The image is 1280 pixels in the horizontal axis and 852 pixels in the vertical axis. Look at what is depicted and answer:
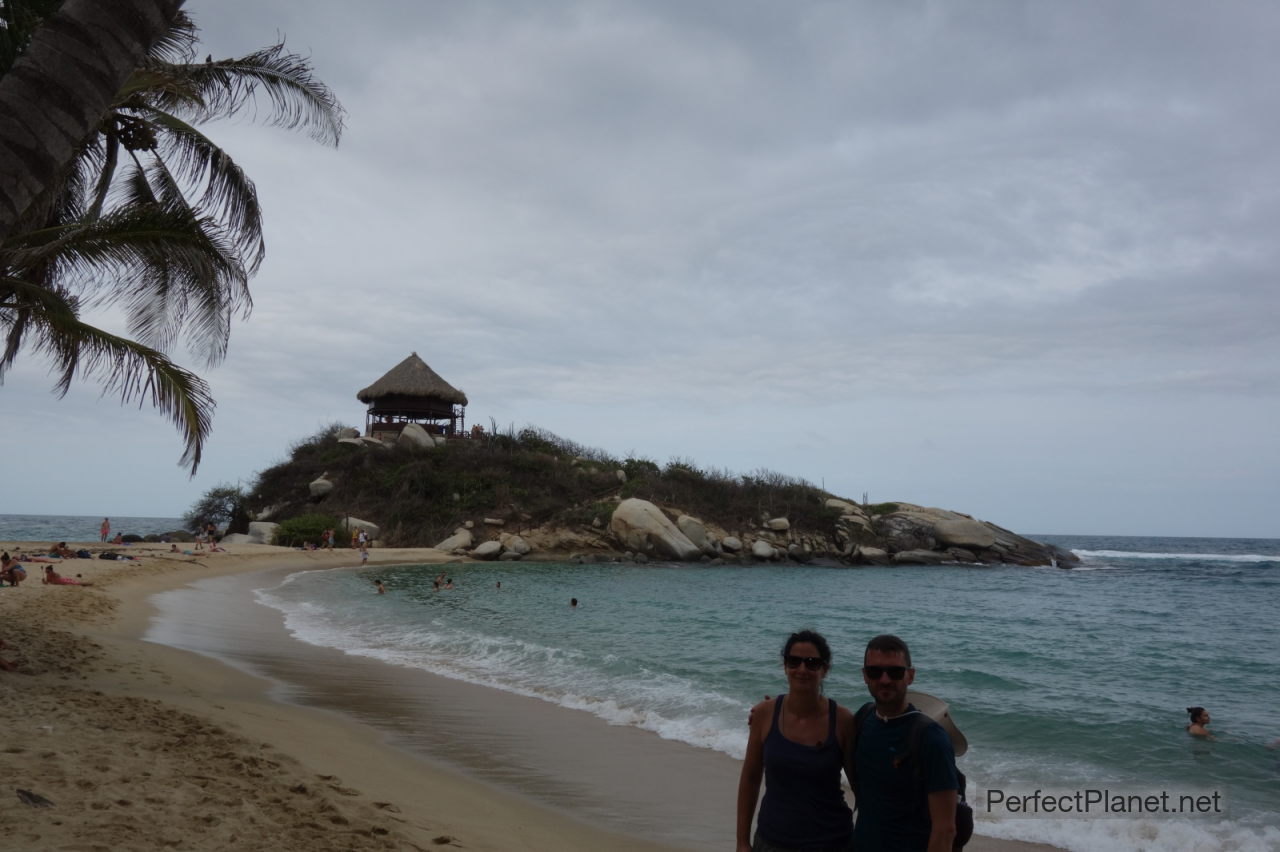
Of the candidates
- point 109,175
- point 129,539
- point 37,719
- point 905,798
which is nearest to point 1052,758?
point 905,798

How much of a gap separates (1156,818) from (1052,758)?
1827 millimetres

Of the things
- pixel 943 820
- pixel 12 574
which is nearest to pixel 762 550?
pixel 12 574

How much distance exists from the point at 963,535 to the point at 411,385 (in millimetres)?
32843

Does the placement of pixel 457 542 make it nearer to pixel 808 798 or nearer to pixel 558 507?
pixel 558 507

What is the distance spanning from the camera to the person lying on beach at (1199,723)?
8930 mm

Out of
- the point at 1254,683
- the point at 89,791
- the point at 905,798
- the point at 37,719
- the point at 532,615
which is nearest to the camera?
the point at 905,798

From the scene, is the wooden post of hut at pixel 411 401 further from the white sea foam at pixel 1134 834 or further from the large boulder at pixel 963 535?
the white sea foam at pixel 1134 834

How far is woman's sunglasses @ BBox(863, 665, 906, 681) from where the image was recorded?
2.96 metres

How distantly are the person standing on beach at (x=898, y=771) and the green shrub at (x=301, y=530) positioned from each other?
3912cm

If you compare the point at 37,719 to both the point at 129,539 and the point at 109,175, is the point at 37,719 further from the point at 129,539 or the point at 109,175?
the point at 129,539


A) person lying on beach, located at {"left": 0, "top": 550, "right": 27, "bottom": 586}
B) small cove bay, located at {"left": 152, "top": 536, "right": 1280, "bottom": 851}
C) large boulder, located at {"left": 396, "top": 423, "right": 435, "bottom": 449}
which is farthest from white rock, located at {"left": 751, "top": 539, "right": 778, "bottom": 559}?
person lying on beach, located at {"left": 0, "top": 550, "right": 27, "bottom": 586}

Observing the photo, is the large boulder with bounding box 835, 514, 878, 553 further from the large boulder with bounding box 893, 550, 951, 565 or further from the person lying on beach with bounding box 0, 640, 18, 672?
the person lying on beach with bounding box 0, 640, 18, 672

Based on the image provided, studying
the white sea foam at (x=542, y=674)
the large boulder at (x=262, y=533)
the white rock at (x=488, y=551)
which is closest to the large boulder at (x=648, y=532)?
the white rock at (x=488, y=551)

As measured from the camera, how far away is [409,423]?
47719mm
